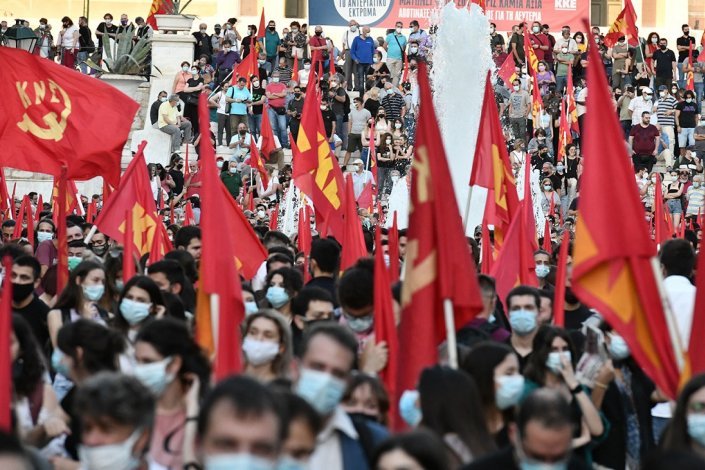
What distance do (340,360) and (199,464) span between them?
53 cm

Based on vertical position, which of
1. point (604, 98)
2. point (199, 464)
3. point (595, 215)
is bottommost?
point (199, 464)

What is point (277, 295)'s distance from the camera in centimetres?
910

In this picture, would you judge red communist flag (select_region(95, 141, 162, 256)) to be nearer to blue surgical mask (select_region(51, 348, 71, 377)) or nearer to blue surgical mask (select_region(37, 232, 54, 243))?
blue surgical mask (select_region(37, 232, 54, 243))

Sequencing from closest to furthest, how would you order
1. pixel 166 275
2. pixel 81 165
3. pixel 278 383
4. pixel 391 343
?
pixel 278 383
pixel 391 343
pixel 166 275
pixel 81 165

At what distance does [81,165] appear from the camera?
1173 centimetres

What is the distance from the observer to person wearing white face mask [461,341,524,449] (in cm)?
598

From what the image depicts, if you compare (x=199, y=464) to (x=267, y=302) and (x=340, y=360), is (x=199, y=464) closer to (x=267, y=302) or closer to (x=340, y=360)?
(x=340, y=360)

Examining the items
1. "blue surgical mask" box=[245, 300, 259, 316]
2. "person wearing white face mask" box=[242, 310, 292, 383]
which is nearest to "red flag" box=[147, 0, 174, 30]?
"blue surgical mask" box=[245, 300, 259, 316]

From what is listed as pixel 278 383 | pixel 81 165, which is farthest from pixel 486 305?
→ pixel 81 165

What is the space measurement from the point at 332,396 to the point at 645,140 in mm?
22051

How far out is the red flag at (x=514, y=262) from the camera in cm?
997

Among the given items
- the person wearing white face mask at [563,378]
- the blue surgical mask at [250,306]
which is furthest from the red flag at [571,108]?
the person wearing white face mask at [563,378]

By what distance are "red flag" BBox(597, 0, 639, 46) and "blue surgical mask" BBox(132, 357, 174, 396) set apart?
27698 mm

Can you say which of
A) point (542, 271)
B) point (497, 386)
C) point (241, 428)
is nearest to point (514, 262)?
point (542, 271)
